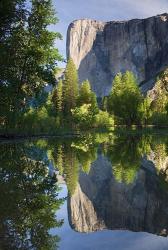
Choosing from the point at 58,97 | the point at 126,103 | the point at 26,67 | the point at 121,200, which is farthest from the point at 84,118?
the point at 121,200

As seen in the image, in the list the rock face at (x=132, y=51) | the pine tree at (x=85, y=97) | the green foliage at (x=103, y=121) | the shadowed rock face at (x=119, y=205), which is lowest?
the shadowed rock face at (x=119, y=205)

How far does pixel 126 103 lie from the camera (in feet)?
251

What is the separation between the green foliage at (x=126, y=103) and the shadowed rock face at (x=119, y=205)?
66.6 meters

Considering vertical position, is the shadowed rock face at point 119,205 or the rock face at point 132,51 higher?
the rock face at point 132,51

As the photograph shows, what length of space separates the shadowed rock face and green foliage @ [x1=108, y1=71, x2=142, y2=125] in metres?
66.6

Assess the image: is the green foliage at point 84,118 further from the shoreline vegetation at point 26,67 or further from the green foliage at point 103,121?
the shoreline vegetation at point 26,67

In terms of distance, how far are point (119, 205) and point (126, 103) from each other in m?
70.3

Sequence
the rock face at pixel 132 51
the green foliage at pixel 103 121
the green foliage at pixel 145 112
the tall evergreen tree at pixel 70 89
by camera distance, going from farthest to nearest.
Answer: the rock face at pixel 132 51 → the tall evergreen tree at pixel 70 89 → the green foliage at pixel 145 112 → the green foliage at pixel 103 121

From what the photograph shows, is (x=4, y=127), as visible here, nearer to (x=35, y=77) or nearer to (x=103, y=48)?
(x=35, y=77)

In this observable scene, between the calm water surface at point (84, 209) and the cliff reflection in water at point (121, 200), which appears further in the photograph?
the cliff reflection in water at point (121, 200)

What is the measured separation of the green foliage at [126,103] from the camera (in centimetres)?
7612

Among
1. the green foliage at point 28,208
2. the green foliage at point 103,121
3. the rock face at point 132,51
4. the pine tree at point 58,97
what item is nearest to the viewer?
the green foliage at point 28,208

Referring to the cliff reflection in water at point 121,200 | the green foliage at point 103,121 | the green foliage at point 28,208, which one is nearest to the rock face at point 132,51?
the green foliage at point 103,121

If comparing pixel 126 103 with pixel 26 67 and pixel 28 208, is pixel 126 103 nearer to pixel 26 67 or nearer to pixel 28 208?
pixel 26 67
